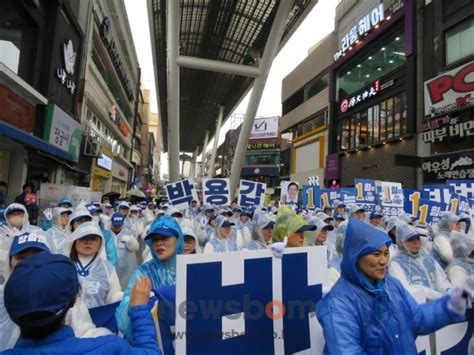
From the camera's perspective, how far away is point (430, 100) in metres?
17.8

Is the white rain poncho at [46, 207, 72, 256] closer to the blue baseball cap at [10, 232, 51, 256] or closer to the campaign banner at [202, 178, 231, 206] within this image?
the blue baseball cap at [10, 232, 51, 256]

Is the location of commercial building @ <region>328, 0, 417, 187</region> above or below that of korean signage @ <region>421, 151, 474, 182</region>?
above

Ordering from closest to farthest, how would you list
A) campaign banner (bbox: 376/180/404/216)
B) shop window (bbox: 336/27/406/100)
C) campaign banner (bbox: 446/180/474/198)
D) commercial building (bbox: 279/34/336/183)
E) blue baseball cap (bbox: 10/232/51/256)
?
blue baseball cap (bbox: 10/232/51/256) → campaign banner (bbox: 446/180/474/198) → campaign banner (bbox: 376/180/404/216) → shop window (bbox: 336/27/406/100) → commercial building (bbox: 279/34/336/183)

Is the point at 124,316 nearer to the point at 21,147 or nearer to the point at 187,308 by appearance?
the point at 187,308

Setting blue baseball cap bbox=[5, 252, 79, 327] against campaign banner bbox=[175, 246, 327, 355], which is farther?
campaign banner bbox=[175, 246, 327, 355]

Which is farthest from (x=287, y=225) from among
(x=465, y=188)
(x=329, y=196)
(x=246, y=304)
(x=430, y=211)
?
(x=329, y=196)

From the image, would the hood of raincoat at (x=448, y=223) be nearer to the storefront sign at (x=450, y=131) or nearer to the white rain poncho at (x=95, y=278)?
the white rain poncho at (x=95, y=278)

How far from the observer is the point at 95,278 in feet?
9.90

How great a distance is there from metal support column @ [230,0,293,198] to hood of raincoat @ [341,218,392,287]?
20015 millimetres

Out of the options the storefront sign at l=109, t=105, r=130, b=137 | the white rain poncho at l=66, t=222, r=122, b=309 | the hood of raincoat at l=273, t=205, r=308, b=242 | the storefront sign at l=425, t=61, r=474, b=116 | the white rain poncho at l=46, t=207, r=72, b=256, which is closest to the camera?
the white rain poncho at l=66, t=222, r=122, b=309

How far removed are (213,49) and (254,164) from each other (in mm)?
36010

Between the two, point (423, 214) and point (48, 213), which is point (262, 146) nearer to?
point (423, 214)

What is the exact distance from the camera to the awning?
28.2 ft

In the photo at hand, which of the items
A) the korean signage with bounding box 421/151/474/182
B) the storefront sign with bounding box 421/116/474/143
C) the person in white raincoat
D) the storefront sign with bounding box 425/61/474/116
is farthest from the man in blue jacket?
the storefront sign with bounding box 425/61/474/116
